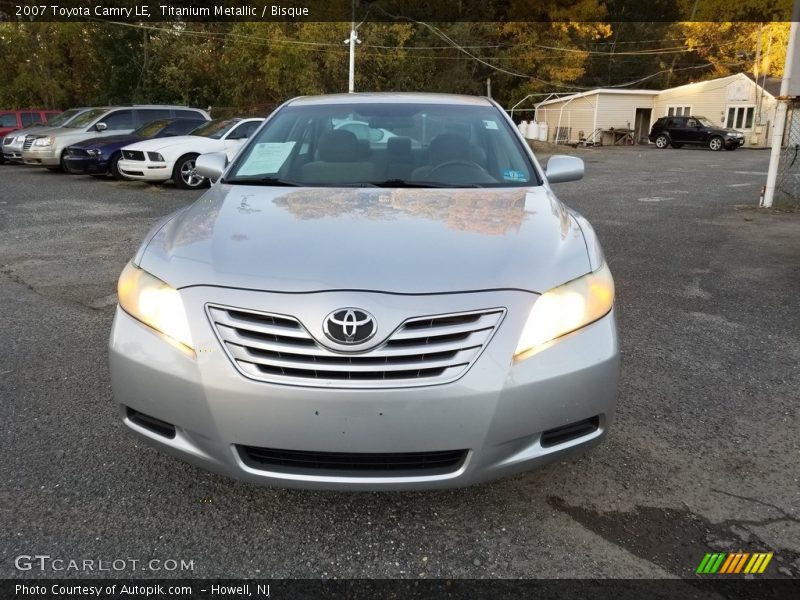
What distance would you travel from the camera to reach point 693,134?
32.1 metres

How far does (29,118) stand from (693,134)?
28969 mm

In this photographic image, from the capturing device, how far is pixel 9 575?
6.98ft

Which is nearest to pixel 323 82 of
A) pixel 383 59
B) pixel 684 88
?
pixel 383 59

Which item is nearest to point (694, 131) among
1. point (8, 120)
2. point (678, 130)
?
point (678, 130)

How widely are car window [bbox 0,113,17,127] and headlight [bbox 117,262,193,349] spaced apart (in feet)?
71.4

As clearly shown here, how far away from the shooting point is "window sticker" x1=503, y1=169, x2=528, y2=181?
11.4ft

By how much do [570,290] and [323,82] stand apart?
36.6 m

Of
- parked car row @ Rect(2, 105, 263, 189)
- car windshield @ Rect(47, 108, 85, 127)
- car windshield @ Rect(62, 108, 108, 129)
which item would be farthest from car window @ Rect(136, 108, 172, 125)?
car windshield @ Rect(47, 108, 85, 127)

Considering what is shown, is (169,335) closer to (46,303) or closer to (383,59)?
(46,303)

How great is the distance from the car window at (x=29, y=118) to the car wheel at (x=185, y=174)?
10.8 meters

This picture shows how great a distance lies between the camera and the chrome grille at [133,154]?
1273 centimetres

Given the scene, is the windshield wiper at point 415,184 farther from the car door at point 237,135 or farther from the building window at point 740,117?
the building window at point 740,117

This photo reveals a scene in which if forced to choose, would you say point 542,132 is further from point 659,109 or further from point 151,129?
point 151,129

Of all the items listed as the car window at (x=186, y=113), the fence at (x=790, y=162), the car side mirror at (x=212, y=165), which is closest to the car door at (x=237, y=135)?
the car window at (x=186, y=113)
